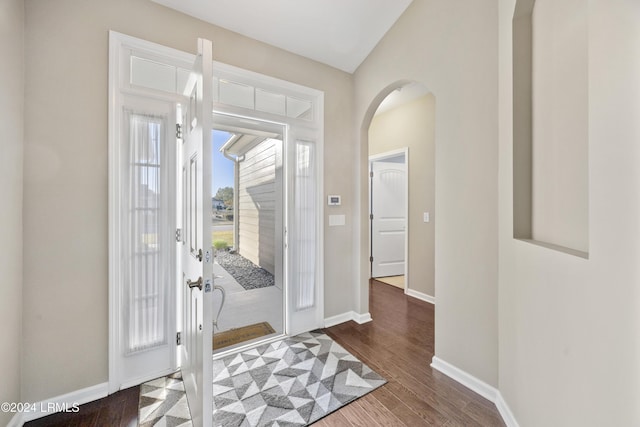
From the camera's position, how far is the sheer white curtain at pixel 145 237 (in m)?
1.89

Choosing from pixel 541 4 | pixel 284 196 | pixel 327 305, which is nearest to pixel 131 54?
pixel 284 196

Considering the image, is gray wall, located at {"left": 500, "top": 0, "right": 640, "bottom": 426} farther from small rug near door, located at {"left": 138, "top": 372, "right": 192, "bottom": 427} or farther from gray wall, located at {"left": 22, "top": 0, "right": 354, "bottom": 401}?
gray wall, located at {"left": 22, "top": 0, "right": 354, "bottom": 401}

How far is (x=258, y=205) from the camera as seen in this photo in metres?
5.53

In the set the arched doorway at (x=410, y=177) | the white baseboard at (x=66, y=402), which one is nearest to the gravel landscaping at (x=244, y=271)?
the arched doorway at (x=410, y=177)

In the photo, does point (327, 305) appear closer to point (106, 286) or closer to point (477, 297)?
point (477, 297)

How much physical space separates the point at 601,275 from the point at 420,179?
312 centimetres

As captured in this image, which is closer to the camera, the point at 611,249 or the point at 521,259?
the point at 611,249

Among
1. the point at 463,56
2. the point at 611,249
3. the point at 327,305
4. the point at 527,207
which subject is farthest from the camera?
the point at 327,305

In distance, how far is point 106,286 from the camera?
5.91 feet

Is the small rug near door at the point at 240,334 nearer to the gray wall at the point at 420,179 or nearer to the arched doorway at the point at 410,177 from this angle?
the arched doorway at the point at 410,177

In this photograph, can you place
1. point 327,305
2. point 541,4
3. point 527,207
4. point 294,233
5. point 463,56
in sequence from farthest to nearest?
point 327,305 → point 294,233 → point 463,56 → point 527,207 → point 541,4

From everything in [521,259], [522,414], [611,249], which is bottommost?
[522,414]

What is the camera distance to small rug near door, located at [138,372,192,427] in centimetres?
160

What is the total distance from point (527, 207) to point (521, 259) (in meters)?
0.32
